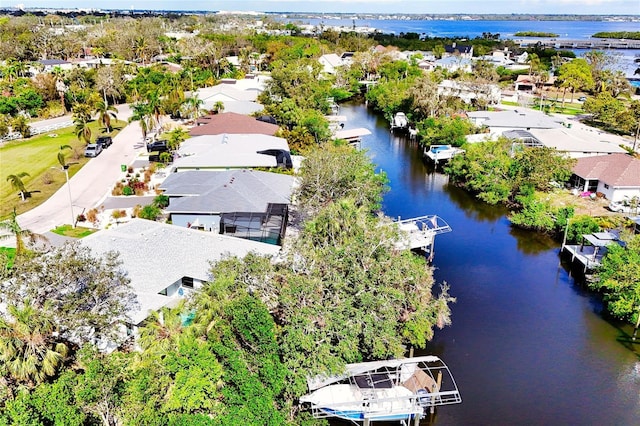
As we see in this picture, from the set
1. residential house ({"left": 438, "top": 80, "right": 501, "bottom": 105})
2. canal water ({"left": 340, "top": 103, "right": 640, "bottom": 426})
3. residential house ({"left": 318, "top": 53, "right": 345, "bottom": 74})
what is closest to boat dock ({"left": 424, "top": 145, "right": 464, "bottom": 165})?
canal water ({"left": 340, "top": 103, "right": 640, "bottom": 426})

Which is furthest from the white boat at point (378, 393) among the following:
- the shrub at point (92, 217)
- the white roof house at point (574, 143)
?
the white roof house at point (574, 143)

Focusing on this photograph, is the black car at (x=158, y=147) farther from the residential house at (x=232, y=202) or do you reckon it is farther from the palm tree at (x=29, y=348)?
the palm tree at (x=29, y=348)

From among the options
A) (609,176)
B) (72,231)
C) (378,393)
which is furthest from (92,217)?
(609,176)

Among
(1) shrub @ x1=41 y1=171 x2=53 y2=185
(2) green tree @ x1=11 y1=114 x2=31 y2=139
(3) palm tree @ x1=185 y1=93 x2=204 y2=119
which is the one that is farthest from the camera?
(3) palm tree @ x1=185 y1=93 x2=204 y2=119

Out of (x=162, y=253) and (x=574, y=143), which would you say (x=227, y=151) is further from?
(x=574, y=143)

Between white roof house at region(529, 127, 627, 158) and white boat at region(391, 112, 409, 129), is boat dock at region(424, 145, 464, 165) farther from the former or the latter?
white boat at region(391, 112, 409, 129)

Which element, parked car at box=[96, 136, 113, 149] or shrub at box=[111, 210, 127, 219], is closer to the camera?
shrub at box=[111, 210, 127, 219]

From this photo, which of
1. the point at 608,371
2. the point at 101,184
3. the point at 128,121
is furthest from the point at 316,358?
the point at 128,121

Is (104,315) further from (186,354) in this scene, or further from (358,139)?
(358,139)
